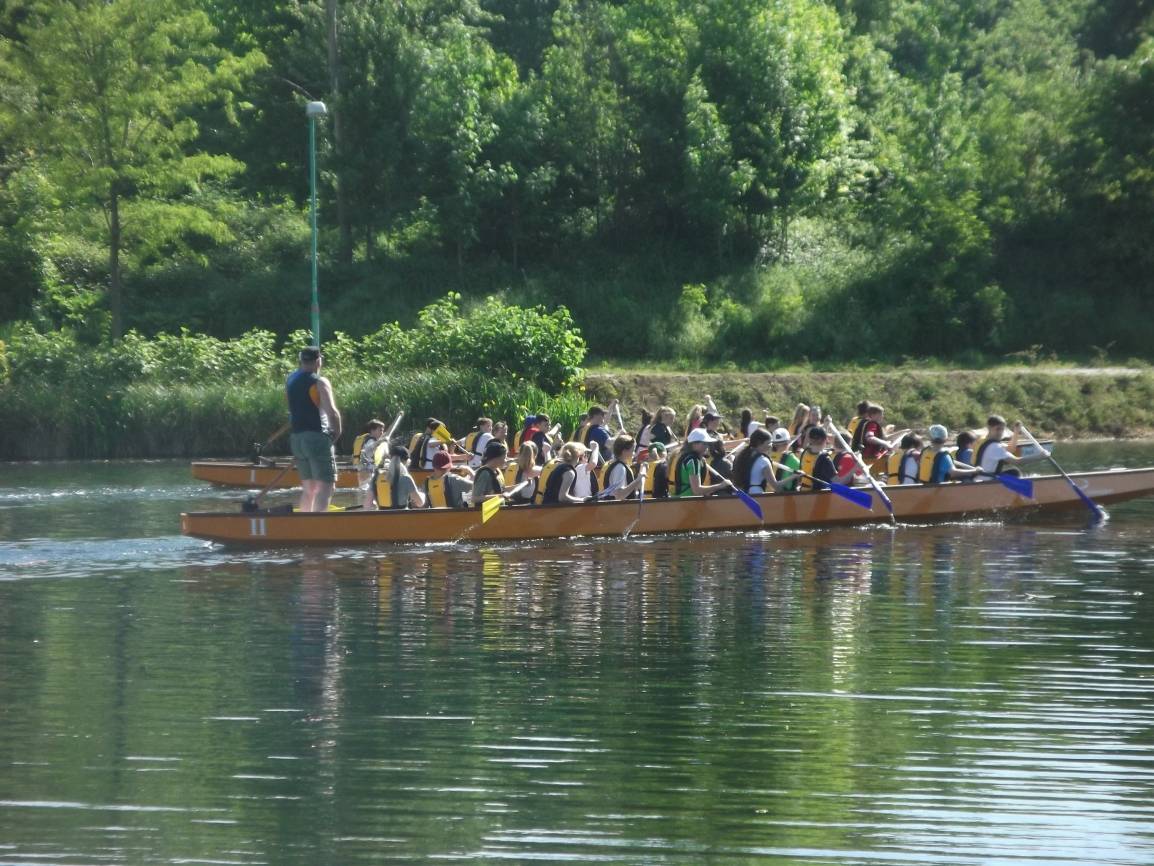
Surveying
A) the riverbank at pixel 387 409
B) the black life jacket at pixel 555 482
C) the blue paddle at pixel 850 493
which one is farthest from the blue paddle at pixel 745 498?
the riverbank at pixel 387 409

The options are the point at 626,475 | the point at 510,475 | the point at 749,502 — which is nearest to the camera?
the point at 749,502

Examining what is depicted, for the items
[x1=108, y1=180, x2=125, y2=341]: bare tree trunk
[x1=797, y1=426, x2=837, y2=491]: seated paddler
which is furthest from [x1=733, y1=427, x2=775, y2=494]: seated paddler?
[x1=108, y1=180, x2=125, y2=341]: bare tree trunk

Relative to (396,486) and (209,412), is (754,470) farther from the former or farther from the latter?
(209,412)

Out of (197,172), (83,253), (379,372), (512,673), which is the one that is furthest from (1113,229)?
(512,673)

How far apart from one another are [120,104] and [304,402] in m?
22.5

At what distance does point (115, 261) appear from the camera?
4075 centimetres

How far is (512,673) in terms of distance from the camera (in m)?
12.9

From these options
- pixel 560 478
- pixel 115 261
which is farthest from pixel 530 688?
pixel 115 261

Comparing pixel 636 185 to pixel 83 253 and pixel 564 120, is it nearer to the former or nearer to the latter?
pixel 564 120

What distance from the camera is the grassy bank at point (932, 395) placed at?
38094 mm

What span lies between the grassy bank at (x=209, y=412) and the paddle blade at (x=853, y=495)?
1382 centimetres

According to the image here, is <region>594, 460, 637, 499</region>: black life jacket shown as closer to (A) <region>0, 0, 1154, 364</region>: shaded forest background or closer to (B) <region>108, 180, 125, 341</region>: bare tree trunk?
(A) <region>0, 0, 1154, 364</region>: shaded forest background

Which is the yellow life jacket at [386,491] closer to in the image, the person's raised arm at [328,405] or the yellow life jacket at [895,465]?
the person's raised arm at [328,405]

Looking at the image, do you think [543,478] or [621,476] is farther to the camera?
[621,476]
